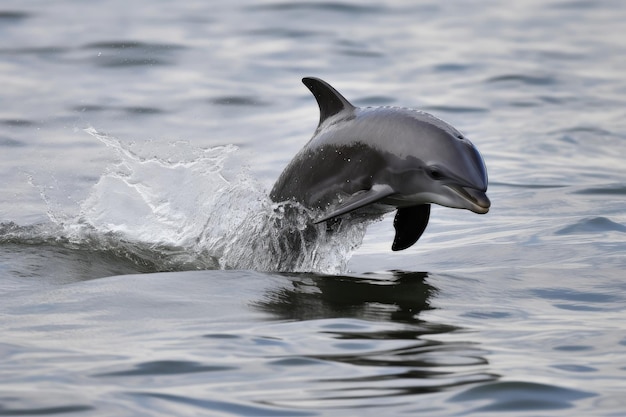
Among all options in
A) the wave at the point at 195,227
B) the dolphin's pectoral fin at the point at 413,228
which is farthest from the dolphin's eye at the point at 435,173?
the wave at the point at 195,227

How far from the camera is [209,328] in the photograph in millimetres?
6414

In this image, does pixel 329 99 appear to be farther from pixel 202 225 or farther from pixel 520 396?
pixel 520 396

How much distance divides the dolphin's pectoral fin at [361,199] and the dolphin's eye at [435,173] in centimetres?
27

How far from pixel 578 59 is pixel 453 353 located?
604 inches

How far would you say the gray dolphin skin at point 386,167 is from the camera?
Result: 299 inches

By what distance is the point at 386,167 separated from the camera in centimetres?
783

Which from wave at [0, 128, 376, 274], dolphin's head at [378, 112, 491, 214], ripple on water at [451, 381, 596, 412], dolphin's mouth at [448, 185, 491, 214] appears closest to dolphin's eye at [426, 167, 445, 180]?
dolphin's head at [378, 112, 491, 214]

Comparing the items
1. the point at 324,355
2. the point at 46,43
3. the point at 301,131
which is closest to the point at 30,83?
the point at 46,43

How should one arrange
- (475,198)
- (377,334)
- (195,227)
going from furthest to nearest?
(195,227)
(475,198)
(377,334)

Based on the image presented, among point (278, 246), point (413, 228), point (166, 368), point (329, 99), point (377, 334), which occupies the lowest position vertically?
point (166, 368)

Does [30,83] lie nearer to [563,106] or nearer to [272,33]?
[272,33]

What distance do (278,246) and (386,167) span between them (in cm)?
123

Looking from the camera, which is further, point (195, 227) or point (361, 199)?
point (195, 227)

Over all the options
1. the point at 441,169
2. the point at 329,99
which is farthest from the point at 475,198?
the point at 329,99
